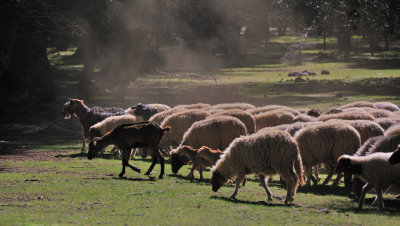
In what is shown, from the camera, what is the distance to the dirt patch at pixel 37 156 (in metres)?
19.6

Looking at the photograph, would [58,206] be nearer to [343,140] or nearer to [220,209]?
[220,209]

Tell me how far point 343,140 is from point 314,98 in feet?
79.2

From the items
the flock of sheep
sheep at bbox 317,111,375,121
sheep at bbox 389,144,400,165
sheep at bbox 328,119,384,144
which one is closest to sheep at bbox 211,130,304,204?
the flock of sheep

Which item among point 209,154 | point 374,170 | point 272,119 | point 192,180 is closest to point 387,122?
point 272,119

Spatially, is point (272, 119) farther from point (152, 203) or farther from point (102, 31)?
point (102, 31)

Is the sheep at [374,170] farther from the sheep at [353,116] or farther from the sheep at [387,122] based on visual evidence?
the sheep at [353,116]

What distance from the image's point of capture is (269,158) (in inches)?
496

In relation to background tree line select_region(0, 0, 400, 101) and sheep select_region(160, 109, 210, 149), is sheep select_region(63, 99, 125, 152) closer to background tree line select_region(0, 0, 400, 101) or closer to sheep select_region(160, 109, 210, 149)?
sheep select_region(160, 109, 210, 149)

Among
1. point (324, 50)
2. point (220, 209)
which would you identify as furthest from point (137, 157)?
point (324, 50)

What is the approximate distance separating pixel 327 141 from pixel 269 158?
295 centimetres

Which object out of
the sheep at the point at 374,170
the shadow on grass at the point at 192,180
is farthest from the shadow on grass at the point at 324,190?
the shadow on grass at the point at 192,180

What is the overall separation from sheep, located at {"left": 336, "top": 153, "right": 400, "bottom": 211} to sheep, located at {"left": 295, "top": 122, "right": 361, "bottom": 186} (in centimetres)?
256

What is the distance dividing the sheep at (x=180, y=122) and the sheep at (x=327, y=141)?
17.3 ft

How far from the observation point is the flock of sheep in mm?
12430
